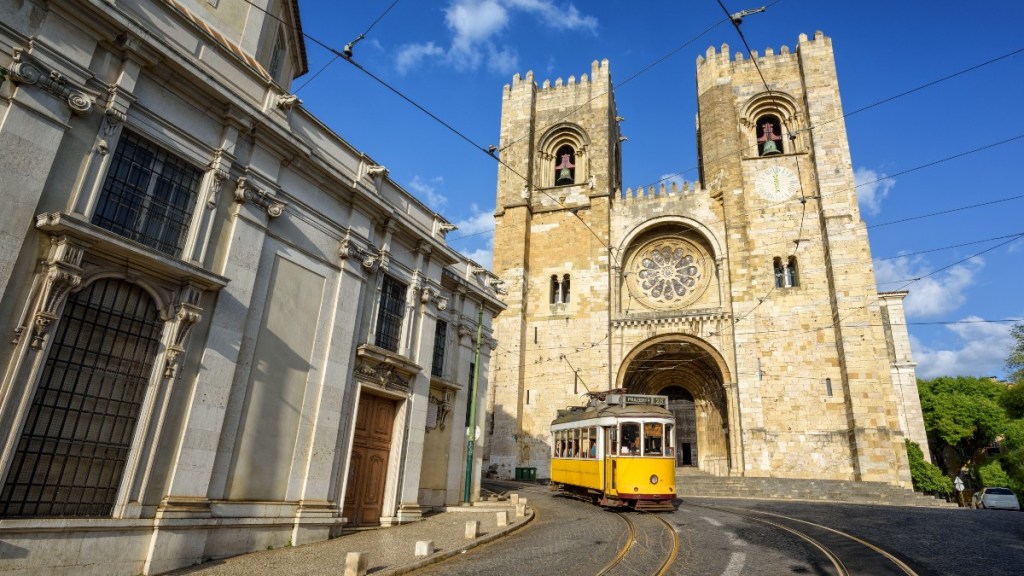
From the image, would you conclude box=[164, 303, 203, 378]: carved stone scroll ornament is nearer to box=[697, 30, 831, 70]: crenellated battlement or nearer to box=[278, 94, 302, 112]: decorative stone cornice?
box=[278, 94, 302, 112]: decorative stone cornice

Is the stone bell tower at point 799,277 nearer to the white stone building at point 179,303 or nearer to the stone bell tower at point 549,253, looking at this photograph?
the stone bell tower at point 549,253

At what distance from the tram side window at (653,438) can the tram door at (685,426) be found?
1730 cm

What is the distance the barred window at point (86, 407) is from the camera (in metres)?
6.33

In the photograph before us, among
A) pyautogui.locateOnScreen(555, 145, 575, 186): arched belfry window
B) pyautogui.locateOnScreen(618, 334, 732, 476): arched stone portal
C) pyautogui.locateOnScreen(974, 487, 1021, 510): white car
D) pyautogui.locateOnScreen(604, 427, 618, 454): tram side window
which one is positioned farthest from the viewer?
pyautogui.locateOnScreen(555, 145, 575, 186): arched belfry window

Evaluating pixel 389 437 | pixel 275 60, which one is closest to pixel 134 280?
pixel 389 437

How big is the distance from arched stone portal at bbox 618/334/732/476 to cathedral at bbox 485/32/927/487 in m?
0.11

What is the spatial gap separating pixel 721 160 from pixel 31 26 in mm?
29196

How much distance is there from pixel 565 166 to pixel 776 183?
491 inches

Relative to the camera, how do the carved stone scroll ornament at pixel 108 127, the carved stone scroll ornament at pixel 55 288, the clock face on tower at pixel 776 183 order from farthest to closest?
the clock face on tower at pixel 776 183 → the carved stone scroll ornament at pixel 108 127 → the carved stone scroll ornament at pixel 55 288

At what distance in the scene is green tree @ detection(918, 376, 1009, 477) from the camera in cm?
3888

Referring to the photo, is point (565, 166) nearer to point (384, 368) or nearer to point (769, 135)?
point (769, 135)

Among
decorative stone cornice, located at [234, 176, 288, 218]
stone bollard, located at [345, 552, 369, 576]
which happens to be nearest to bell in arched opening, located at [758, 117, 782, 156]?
decorative stone cornice, located at [234, 176, 288, 218]

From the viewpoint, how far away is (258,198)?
9258mm

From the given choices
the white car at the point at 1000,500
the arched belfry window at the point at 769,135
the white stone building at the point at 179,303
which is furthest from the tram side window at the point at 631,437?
the arched belfry window at the point at 769,135
